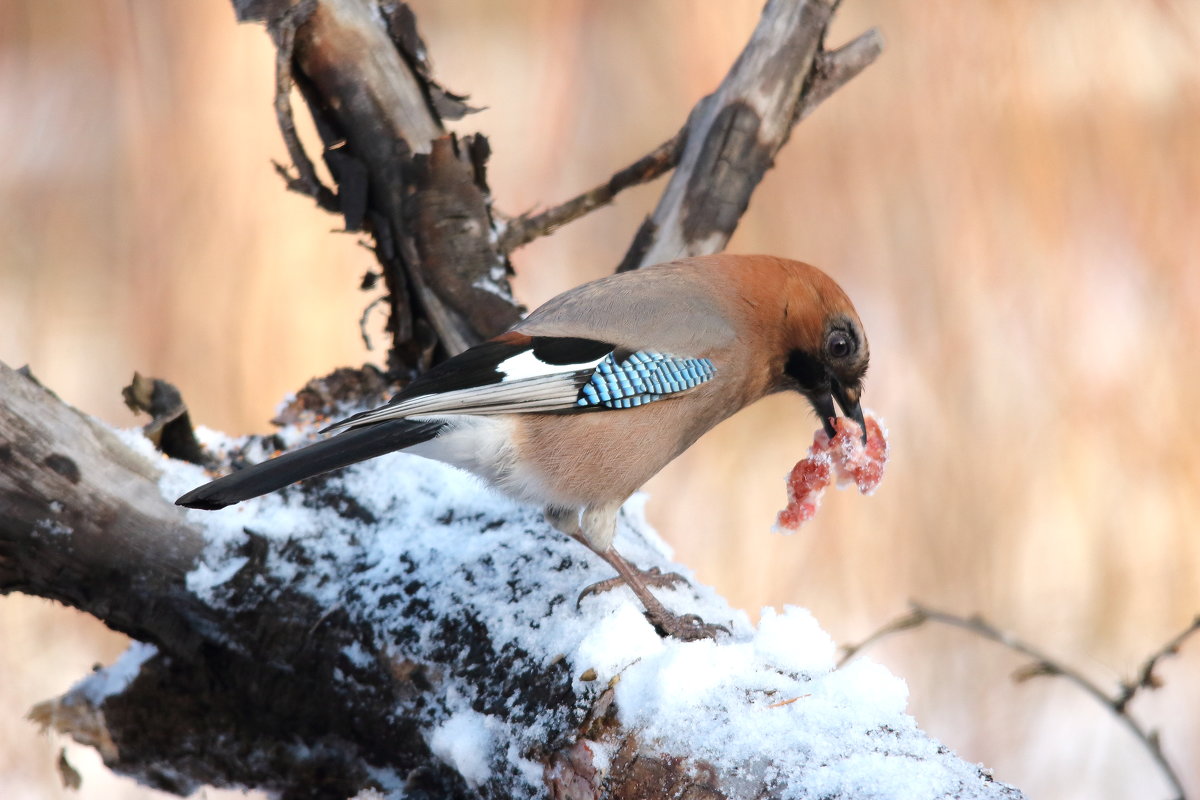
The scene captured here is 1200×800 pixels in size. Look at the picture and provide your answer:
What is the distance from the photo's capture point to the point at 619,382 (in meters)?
2.21

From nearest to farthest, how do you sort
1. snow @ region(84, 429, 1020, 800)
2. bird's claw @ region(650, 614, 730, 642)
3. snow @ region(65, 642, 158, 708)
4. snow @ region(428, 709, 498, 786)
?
1. snow @ region(84, 429, 1020, 800)
2. snow @ region(428, 709, 498, 786)
3. bird's claw @ region(650, 614, 730, 642)
4. snow @ region(65, 642, 158, 708)

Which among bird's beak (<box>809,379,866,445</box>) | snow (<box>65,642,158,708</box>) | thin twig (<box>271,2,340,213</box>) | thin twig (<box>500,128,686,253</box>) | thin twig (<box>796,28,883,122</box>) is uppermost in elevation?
thin twig (<box>796,28,883,122</box>)

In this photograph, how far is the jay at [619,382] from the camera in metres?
2.08

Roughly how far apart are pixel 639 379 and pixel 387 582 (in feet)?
2.13

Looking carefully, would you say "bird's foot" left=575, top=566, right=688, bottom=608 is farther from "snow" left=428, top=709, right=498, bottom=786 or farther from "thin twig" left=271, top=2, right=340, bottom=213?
"thin twig" left=271, top=2, right=340, bottom=213

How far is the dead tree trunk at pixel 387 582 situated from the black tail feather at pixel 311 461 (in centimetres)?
22

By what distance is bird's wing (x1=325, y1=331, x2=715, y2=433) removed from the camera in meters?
2.09

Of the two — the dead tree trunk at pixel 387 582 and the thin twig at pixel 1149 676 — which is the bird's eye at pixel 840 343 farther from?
the thin twig at pixel 1149 676

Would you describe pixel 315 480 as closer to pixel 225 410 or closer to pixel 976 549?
pixel 225 410

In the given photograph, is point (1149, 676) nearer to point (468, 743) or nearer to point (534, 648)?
point (534, 648)

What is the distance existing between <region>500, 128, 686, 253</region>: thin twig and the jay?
1.56ft

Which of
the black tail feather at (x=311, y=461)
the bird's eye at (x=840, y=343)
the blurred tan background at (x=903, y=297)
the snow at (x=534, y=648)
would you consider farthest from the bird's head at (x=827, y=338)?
the blurred tan background at (x=903, y=297)

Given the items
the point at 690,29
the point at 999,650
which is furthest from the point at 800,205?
the point at 999,650

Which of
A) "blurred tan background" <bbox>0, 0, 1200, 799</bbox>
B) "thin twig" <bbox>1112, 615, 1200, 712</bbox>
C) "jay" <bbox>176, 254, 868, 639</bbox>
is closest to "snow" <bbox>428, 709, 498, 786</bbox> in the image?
"jay" <bbox>176, 254, 868, 639</bbox>
